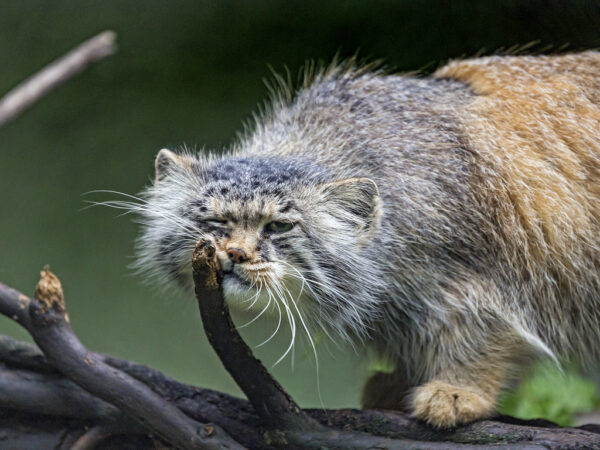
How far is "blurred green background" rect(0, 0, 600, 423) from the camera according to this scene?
303 centimetres

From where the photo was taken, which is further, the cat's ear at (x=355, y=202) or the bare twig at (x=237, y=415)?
the cat's ear at (x=355, y=202)

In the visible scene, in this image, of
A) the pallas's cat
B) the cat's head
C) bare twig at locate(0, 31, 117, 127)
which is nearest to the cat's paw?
the pallas's cat

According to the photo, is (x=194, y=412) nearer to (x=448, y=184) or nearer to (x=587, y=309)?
(x=448, y=184)

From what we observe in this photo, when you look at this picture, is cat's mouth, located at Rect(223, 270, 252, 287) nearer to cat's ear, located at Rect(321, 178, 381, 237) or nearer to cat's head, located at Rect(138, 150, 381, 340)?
cat's head, located at Rect(138, 150, 381, 340)

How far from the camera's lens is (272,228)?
2248mm

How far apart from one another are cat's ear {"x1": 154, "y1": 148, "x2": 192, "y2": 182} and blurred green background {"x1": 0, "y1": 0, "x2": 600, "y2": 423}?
0.44 m

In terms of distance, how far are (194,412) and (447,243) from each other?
3.29ft

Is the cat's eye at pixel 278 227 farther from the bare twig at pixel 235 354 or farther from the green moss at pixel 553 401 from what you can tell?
the green moss at pixel 553 401

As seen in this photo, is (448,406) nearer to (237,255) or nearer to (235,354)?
(235,354)

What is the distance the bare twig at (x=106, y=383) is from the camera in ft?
7.04

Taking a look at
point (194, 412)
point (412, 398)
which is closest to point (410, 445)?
point (412, 398)

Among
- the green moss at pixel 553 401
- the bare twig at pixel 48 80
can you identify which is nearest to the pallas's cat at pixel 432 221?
the bare twig at pixel 48 80

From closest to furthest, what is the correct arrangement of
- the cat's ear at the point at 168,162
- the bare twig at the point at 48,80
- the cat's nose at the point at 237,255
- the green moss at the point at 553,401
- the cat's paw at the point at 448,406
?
the bare twig at the point at 48,80 → the cat's nose at the point at 237,255 → the cat's paw at the point at 448,406 → the cat's ear at the point at 168,162 → the green moss at the point at 553,401

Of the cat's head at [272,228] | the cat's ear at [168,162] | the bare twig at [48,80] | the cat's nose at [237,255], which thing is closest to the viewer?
the bare twig at [48,80]
